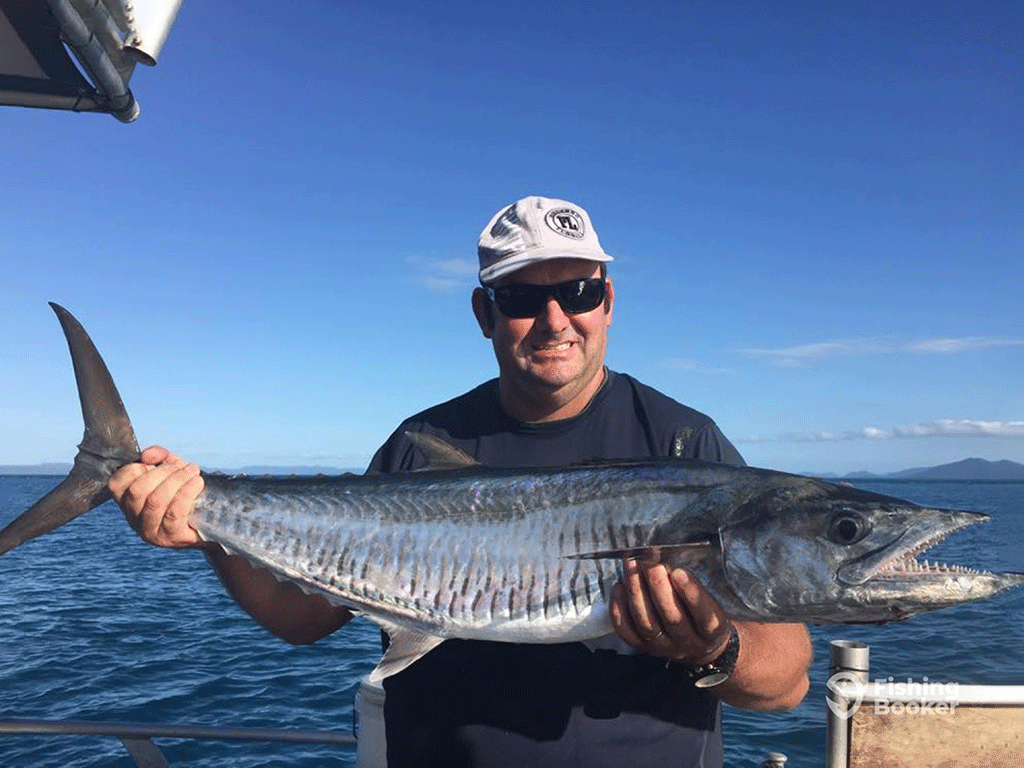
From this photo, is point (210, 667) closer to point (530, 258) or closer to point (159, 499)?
→ point (159, 499)

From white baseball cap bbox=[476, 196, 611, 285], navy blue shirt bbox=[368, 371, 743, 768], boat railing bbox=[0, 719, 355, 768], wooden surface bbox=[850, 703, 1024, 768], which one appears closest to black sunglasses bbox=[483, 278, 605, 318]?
white baseball cap bbox=[476, 196, 611, 285]

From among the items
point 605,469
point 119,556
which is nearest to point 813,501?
point 605,469

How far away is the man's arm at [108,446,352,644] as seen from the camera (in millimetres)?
3594

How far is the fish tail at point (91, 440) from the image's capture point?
370cm

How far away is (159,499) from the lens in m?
3.59

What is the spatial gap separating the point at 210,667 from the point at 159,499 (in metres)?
11.6

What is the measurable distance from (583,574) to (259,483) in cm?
173

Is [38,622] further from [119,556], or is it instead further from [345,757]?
[119,556]

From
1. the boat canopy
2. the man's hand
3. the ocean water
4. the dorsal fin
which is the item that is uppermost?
the boat canopy

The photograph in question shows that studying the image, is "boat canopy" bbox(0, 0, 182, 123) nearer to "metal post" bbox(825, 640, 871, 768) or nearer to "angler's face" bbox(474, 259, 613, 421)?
"angler's face" bbox(474, 259, 613, 421)

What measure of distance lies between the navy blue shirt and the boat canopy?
13.0ft

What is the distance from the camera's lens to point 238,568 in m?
3.74

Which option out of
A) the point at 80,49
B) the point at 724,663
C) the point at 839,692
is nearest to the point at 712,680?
the point at 724,663

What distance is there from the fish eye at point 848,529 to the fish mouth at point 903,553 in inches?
2.8
